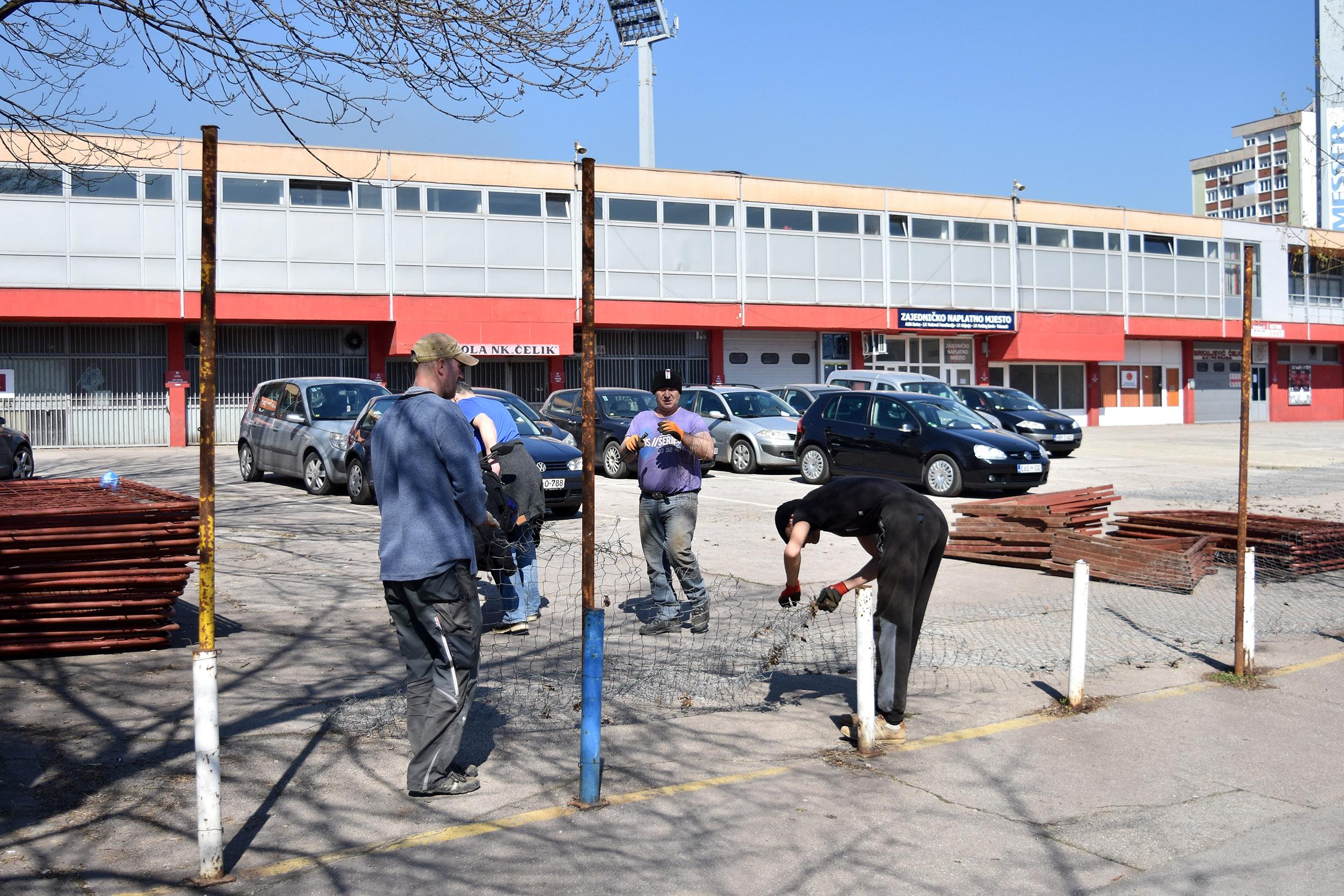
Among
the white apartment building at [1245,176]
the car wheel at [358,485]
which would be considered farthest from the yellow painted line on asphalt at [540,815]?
the white apartment building at [1245,176]

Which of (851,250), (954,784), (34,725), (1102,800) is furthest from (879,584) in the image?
(851,250)

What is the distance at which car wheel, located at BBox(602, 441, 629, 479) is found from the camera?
20.0 m

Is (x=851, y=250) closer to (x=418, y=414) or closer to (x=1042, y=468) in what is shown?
(x=1042, y=468)

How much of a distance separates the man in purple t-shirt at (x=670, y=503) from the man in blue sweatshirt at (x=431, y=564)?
3158 millimetres

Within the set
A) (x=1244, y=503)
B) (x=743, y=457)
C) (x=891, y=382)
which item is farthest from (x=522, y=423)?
(x=891, y=382)

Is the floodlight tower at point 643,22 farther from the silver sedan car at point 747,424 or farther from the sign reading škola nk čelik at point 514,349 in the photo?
the silver sedan car at point 747,424

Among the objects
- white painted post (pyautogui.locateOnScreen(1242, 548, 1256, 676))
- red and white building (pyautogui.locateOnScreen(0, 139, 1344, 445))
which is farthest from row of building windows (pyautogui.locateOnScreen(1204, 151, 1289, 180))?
white painted post (pyautogui.locateOnScreen(1242, 548, 1256, 676))

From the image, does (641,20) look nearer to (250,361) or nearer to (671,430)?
(250,361)

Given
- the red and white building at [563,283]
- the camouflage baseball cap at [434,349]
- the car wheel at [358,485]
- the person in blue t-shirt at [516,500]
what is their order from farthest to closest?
the red and white building at [563,283], the car wheel at [358,485], the person in blue t-shirt at [516,500], the camouflage baseball cap at [434,349]

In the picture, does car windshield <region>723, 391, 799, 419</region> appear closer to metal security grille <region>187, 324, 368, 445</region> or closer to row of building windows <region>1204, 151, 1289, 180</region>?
metal security grille <region>187, 324, 368, 445</region>

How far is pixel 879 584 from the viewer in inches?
233

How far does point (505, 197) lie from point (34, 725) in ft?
95.0

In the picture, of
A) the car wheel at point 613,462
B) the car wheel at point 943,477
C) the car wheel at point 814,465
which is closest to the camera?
the car wheel at point 943,477

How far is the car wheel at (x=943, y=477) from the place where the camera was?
699 inches
